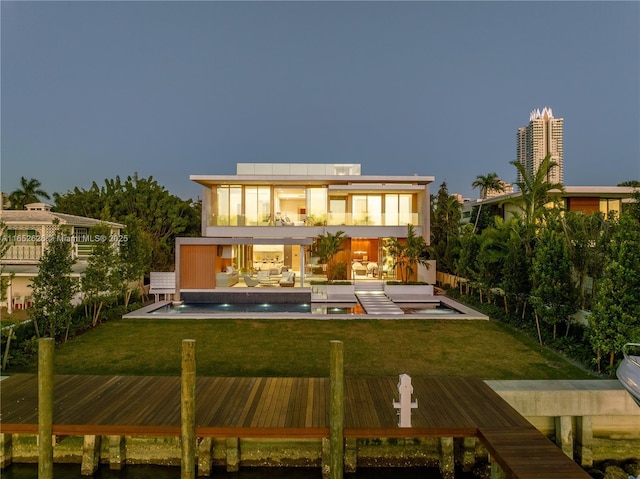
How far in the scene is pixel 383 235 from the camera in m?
23.6

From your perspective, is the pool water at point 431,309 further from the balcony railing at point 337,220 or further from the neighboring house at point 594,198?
the neighboring house at point 594,198

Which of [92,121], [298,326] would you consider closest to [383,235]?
[298,326]

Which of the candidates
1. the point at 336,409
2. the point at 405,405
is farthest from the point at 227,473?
the point at 405,405

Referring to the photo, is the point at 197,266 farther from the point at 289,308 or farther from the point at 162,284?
the point at 289,308

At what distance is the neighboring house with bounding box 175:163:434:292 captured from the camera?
2361 centimetres

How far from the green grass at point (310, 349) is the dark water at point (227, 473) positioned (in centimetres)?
225

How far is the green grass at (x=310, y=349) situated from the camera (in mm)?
9375

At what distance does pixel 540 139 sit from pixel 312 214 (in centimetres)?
11004

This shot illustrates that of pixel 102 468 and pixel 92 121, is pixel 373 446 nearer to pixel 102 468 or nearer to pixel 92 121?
pixel 102 468

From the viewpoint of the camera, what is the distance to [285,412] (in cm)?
656

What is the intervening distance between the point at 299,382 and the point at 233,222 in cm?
1706

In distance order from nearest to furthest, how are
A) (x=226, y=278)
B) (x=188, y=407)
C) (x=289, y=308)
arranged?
1. (x=188, y=407)
2. (x=289, y=308)
3. (x=226, y=278)

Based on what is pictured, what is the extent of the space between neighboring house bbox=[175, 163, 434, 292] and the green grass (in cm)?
809

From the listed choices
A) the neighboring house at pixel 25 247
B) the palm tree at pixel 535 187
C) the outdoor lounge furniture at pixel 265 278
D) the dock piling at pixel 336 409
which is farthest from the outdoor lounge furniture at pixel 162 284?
the palm tree at pixel 535 187
